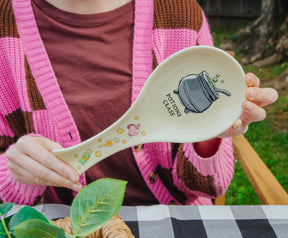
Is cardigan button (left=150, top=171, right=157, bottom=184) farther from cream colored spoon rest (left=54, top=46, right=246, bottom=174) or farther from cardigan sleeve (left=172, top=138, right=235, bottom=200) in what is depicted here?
cream colored spoon rest (left=54, top=46, right=246, bottom=174)

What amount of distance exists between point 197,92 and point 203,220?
0.25 meters

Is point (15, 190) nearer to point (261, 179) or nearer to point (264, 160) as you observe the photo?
point (261, 179)

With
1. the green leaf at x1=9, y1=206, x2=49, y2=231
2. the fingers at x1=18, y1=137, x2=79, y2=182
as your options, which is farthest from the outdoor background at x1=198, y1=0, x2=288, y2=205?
the green leaf at x1=9, y1=206, x2=49, y2=231

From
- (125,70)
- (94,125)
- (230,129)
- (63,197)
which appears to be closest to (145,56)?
(125,70)

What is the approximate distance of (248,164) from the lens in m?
0.92

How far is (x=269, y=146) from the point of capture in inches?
86.1

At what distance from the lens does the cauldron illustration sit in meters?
0.52

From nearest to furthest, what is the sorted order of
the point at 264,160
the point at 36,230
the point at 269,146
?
the point at 36,230 < the point at 264,160 < the point at 269,146

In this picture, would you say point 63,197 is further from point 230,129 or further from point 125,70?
point 230,129

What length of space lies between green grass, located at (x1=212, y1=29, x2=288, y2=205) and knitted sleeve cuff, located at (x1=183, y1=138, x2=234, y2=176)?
1.11 m

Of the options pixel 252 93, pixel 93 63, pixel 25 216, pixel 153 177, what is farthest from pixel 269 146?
pixel 25 216

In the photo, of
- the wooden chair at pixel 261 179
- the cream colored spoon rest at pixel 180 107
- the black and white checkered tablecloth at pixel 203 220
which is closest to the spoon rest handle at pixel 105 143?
the cream colored spoon rest at pixel 180 107

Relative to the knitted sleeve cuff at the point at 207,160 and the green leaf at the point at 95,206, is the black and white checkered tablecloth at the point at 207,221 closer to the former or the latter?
the knitted sleeve cuff at the point at 207,160

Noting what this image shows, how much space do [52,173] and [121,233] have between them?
0.20 m
